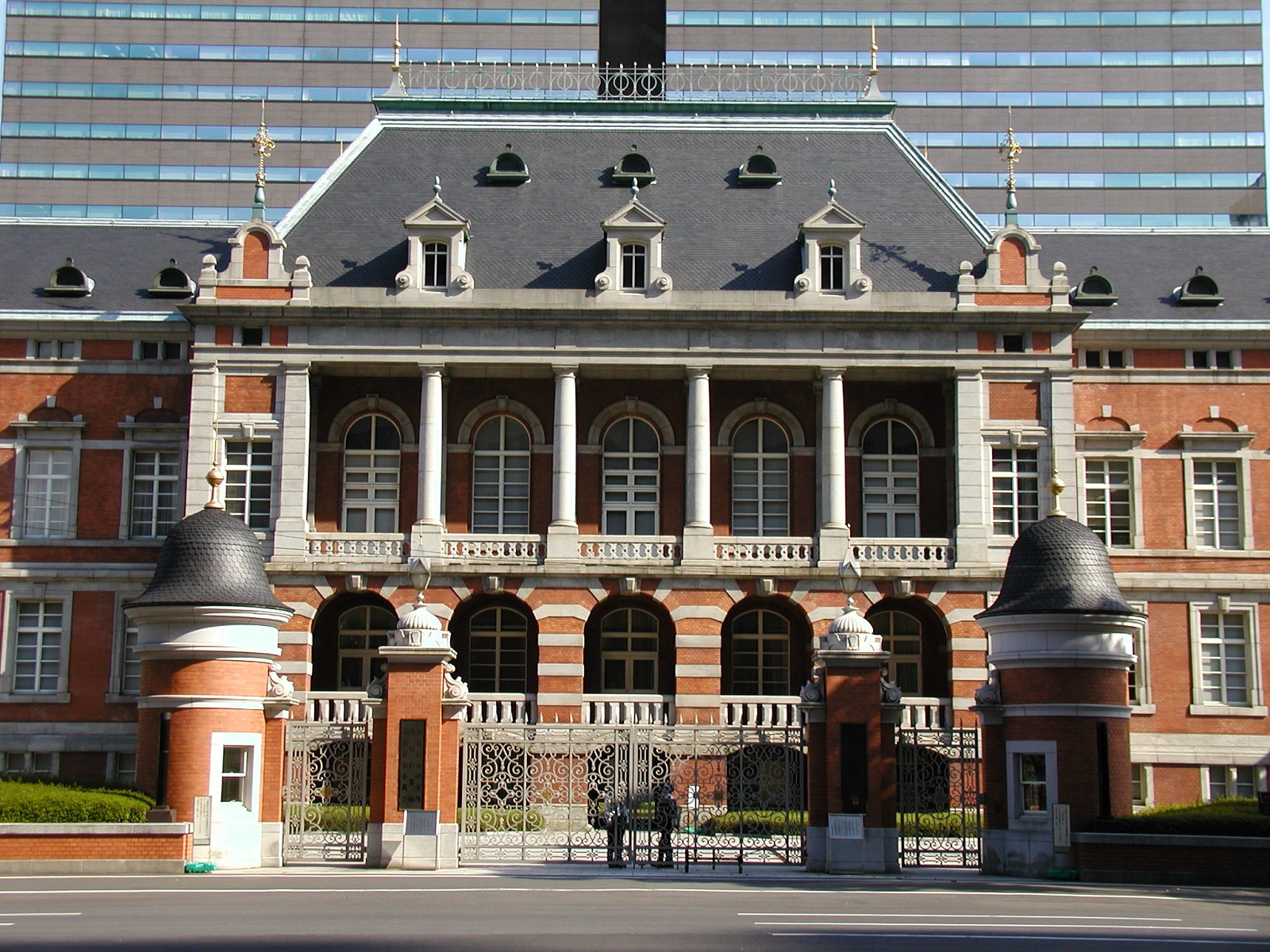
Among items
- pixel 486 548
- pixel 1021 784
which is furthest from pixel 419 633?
pixel 486 548

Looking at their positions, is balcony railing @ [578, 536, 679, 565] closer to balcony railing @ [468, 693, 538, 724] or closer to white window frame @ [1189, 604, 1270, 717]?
balcony railing @ [468, 693, 538, 724]

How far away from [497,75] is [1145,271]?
19.0 m

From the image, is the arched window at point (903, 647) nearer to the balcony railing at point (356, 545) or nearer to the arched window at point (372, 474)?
the balcony railing at point (356, 545)

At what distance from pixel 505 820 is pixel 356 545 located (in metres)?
12.3

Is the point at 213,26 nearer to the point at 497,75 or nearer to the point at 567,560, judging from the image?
the point at 497,75

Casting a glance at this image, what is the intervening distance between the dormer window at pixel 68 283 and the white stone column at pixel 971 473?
22.7m

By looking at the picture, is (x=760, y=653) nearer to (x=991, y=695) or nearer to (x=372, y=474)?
(x=372, y=474)

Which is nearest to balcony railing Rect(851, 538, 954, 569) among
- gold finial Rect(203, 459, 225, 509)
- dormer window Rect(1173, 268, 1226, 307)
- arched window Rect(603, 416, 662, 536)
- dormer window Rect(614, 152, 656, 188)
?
arched window Rect(603, 416, 662, 536)

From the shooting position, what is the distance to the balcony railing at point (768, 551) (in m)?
41.6

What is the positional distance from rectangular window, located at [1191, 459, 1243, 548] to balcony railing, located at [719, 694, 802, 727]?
39.1 feet

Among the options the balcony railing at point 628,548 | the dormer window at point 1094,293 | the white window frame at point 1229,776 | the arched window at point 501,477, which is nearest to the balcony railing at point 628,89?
the dormer window at point 1094,293

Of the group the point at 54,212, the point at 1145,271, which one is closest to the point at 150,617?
the point at 1145,271

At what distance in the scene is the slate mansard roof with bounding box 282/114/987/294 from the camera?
43.6 metres

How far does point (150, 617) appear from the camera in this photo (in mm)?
28672
